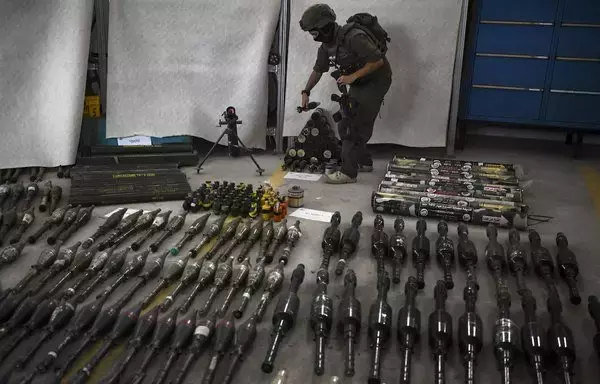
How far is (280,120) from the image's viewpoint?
580cm

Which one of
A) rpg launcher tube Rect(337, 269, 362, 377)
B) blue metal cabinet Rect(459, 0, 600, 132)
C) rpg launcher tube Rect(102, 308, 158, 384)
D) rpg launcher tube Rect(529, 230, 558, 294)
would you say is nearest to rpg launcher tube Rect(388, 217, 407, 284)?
rpg launcher tube Rect(337, 269, 362, 377)

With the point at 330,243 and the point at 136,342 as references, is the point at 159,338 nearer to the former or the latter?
the point at 136,342

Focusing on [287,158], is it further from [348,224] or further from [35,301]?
[35,301]

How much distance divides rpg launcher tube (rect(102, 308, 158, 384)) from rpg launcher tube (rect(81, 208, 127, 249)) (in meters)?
1.04

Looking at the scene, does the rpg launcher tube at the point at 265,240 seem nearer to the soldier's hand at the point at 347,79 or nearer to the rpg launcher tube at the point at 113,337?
the rpg launcher tube at the point at 113,337

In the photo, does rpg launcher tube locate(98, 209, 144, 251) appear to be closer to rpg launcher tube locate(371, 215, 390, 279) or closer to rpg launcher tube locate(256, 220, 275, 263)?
rpg launcher tube locate(256, 220, 275, 263)

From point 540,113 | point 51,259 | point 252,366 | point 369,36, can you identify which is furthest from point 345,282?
point 540,113

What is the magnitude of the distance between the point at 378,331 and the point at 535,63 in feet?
13.8

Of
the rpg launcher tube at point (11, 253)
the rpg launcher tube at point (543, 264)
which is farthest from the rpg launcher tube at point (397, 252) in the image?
the rpg launcher tube at point (11, 253)

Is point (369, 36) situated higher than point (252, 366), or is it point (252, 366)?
point (369, 36)

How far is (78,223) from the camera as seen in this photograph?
3711mm

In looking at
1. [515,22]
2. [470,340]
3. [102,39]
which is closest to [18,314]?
[470,340]

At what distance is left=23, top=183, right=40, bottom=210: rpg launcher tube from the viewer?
13.5 ft

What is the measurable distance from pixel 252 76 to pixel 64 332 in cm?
363
